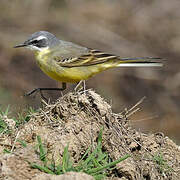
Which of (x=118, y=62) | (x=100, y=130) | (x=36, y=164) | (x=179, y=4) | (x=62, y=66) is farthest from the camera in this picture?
(x=179, y=4)

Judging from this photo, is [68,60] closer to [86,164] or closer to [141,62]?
[141,62]

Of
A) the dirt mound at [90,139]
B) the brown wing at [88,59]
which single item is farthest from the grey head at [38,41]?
the dirt mound at [90,139]

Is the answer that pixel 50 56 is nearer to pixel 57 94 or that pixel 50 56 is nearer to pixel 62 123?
pixel 62 123

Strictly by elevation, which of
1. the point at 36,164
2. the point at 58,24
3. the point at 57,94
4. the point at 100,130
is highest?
the point at 58,24

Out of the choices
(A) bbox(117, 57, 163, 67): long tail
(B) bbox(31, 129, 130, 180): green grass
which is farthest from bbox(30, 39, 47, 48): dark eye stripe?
(B) bbox(31, 129, 130, 180): green grass

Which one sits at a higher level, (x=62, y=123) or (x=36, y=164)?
(x=62, y=123)

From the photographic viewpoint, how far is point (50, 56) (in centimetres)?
822

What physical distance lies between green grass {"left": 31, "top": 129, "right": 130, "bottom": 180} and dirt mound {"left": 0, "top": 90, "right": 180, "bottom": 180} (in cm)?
8

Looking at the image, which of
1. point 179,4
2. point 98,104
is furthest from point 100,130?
point 179,4

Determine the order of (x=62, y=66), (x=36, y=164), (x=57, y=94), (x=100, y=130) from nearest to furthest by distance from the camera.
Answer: (x=36, y=164) < (x=100, y=130) < (x=62, y=66) < (x=57, y=94)

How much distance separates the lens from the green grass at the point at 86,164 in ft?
16.1

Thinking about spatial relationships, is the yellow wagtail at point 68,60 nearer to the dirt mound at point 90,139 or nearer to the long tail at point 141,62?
the long tail at point 141,62

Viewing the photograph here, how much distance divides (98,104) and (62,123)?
1.66 feet

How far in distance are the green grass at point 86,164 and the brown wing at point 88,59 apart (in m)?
3.02
